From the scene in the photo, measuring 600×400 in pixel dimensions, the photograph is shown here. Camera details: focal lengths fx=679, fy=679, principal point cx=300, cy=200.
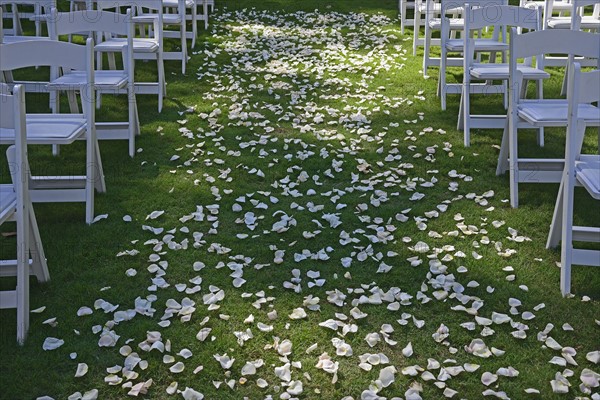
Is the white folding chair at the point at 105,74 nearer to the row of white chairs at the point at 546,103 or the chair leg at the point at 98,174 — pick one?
the chair leg at the point at 98,174

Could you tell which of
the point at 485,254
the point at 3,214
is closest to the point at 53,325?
the point at 3,214

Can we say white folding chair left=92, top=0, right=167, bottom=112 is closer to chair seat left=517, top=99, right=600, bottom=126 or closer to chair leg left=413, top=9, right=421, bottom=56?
chair leg left=413, top=9, right=421, bottom=56

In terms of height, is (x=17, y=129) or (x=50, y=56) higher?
(x=50, y=56)

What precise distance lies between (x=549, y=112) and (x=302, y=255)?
71.8 inches

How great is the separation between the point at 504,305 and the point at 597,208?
4.89 feet

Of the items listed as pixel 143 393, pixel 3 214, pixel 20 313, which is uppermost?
pixel 3 214

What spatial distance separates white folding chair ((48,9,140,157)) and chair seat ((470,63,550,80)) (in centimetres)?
287

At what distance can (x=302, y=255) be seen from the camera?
13.3ft

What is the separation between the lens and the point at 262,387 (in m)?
2.93

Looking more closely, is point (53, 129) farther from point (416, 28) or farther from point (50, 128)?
point (416, 28)

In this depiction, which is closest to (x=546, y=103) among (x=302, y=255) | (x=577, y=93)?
(x=577, y=93)

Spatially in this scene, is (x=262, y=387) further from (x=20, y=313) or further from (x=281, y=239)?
(x=281, y=239)

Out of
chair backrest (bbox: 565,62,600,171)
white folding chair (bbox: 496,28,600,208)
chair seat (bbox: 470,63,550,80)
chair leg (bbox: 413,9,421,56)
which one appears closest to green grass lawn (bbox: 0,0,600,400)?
white folding chair (bbox: 496,28,600,208)

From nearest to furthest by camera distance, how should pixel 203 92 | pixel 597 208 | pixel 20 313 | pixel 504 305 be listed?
pixel 20 313 < pixel 504 305 < pixel 597 208 < pixel 203 92
